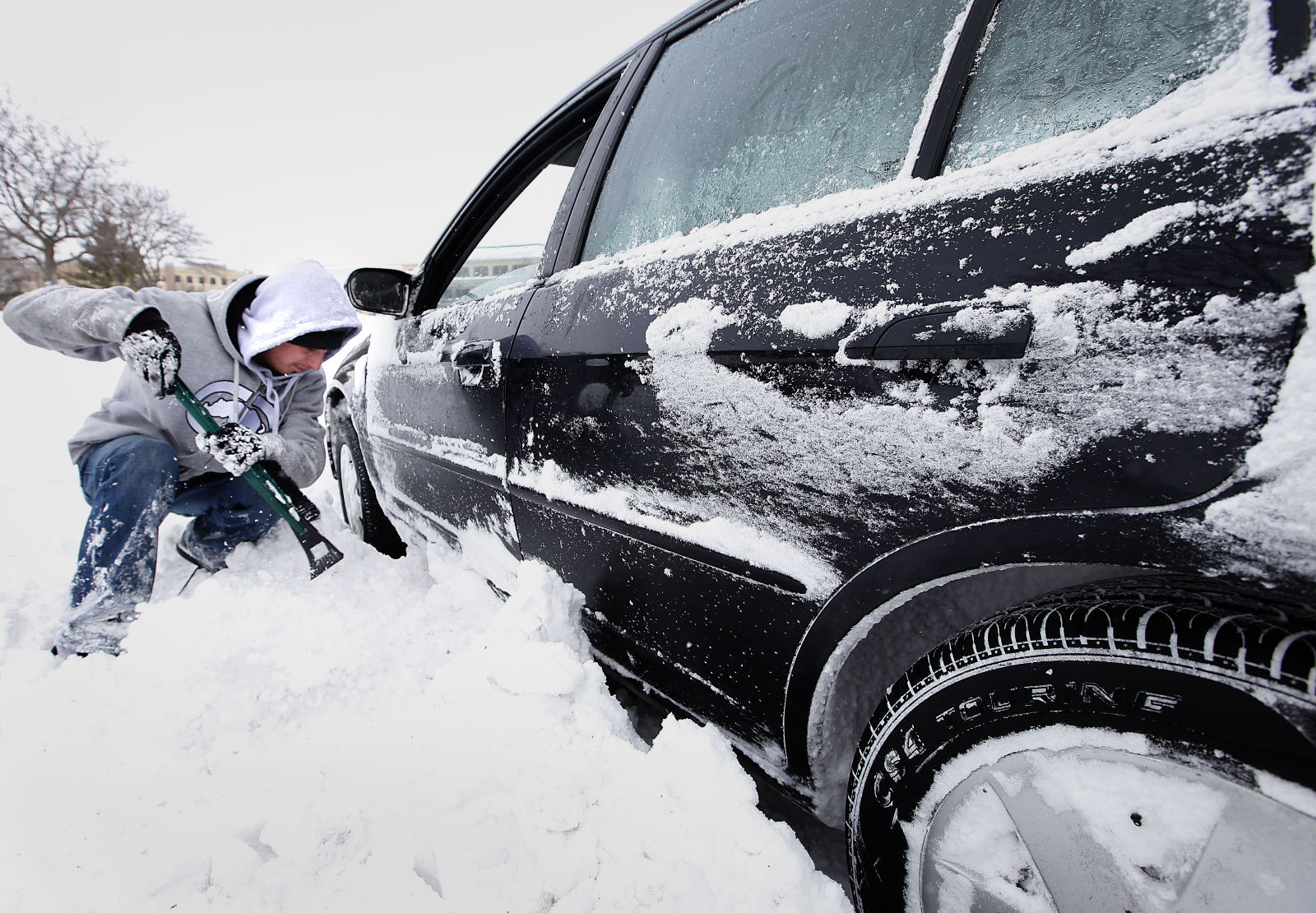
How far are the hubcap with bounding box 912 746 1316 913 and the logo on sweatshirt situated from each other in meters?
2.96

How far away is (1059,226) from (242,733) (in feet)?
7.16

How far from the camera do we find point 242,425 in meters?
2.58

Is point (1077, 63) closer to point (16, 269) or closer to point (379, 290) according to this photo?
point (379, 290)

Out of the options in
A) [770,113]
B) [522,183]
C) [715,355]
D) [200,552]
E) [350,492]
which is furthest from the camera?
[350,492]

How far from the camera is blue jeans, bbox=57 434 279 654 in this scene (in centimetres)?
213

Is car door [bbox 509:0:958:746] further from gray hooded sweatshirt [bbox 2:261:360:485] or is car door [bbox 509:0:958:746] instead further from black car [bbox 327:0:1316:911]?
gray hooded sweatshirt [bbox 2:261:360:485]

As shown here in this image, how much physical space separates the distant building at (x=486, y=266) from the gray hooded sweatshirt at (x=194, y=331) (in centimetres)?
53

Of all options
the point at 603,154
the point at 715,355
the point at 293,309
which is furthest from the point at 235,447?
the point at 715,355

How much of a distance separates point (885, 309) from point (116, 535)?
2940mm

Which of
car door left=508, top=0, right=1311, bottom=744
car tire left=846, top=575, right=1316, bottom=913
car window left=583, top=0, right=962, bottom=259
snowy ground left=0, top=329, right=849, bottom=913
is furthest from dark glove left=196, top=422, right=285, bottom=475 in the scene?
car tire left=846, top=575, right=1316, bottom=913

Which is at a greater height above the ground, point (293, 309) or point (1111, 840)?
point (293, 309)

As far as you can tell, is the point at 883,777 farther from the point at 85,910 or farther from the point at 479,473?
the point at 85,910

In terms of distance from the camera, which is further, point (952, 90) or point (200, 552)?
point (200, 552)

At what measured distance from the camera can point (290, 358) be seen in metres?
2.49
